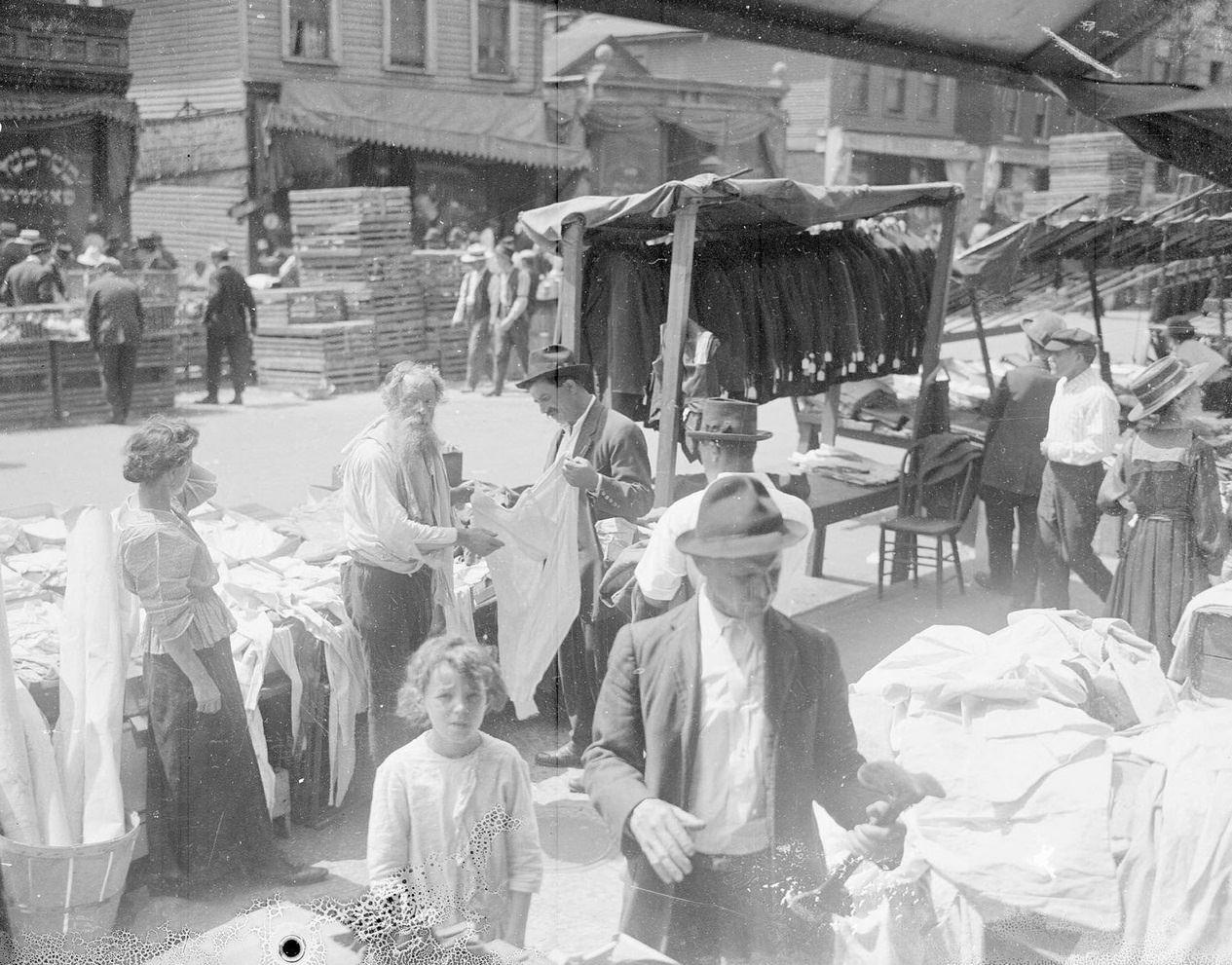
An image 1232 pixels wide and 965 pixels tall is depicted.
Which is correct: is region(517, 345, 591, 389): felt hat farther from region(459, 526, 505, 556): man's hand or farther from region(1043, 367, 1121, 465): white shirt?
region(1043, 367, 1121, 465): white shirt

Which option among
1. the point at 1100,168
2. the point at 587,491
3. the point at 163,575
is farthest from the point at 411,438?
the point at 1100,168

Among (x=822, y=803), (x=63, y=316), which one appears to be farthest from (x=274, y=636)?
(x=63, y=316)

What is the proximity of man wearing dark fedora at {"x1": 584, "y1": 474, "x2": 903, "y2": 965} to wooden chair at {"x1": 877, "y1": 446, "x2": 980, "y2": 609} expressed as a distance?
4266 mm

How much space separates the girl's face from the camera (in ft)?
10.1

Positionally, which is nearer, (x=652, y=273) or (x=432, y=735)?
(x=432, y=735)

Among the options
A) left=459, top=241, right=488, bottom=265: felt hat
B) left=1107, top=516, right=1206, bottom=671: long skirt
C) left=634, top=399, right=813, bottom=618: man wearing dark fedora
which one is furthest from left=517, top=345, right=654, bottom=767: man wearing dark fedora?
left=459, top=241, right=488, bottom=265: felt hat

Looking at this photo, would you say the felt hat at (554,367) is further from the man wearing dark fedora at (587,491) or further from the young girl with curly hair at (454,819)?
the young girl with curly hair at (454,819)

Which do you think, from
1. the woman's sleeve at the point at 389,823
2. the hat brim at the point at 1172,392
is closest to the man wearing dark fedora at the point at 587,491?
the woman's sleeve at the point at 389,823

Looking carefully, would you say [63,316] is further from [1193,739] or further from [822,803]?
[1193,739]

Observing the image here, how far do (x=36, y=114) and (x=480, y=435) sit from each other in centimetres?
526

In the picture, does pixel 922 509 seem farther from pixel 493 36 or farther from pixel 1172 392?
pixel 493 36

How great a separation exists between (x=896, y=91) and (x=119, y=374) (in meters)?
17.1

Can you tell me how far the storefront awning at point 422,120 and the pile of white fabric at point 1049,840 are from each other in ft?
9.26

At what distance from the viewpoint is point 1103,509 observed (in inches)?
227
